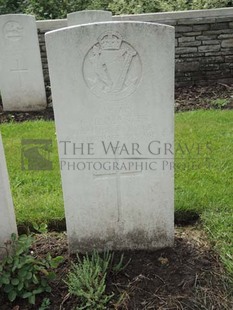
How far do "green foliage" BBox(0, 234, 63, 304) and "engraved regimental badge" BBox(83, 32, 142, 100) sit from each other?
0.96m

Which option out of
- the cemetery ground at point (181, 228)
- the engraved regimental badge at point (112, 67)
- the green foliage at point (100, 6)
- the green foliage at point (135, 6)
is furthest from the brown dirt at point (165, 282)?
the green foliage at point (135, 6)

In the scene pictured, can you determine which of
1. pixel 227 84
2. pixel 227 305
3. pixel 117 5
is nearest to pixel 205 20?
pixel 227 84

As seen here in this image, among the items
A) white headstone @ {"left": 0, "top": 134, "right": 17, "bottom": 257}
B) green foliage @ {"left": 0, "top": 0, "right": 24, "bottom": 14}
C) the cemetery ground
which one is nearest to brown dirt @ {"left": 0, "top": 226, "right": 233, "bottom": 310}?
the cemetery ground

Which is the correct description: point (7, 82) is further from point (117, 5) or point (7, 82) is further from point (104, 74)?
point (104, 74)

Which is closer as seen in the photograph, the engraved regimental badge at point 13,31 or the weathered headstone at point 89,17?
the weathered headstone at point 89,17

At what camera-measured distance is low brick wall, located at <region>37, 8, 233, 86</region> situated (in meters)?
5.86

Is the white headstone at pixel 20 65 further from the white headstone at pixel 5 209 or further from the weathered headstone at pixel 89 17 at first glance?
the white headstone at pixel 5 209

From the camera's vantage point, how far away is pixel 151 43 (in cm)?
204

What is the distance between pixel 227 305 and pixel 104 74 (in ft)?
4.67

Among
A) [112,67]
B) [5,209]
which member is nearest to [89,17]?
[112,67]

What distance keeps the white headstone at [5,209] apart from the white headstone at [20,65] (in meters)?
3.51

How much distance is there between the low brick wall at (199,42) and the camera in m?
5.86

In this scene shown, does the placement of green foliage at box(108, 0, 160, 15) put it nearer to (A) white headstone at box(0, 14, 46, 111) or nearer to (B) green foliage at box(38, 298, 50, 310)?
(A) white headstone at box(0, 14, 46, 111)

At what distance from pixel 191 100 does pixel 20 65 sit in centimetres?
248
